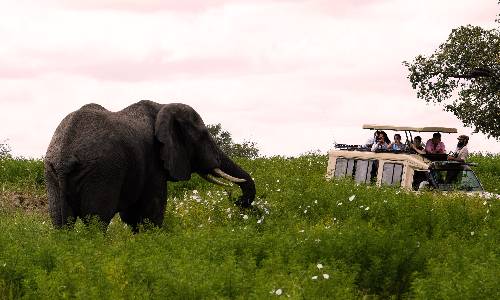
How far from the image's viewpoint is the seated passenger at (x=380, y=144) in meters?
20.7

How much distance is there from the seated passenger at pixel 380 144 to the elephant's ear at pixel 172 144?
22.8ft

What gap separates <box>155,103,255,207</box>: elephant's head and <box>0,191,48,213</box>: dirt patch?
11512 millimetres

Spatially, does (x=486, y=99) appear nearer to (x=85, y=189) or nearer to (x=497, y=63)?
(x=497, y=63)

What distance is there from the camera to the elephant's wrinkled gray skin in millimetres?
13102

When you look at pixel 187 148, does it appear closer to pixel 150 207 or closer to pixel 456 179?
pixel 150 207

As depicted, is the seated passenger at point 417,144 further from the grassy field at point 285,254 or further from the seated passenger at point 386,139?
the grassy field at point 285,254

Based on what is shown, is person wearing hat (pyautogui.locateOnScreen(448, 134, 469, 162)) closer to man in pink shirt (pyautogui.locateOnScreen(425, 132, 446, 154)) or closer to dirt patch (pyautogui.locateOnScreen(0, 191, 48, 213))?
man in pink shirt (pyautogui.locateOnScreen(425, 132, 446, 154))

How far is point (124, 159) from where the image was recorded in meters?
13.5

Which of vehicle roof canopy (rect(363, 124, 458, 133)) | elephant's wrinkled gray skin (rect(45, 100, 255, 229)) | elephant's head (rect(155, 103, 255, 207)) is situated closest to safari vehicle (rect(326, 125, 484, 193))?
vehicle roof canopy (rect(363, 124, 458, 133))

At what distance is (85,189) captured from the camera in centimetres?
1315

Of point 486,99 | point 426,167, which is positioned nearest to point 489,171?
point 486,99

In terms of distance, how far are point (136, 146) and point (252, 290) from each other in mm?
5057

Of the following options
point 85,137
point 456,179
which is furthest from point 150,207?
point 456,179

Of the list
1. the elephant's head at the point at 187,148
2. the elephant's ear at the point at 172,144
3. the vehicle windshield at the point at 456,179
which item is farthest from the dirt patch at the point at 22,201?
the elephant's ear at the point at 172,144
